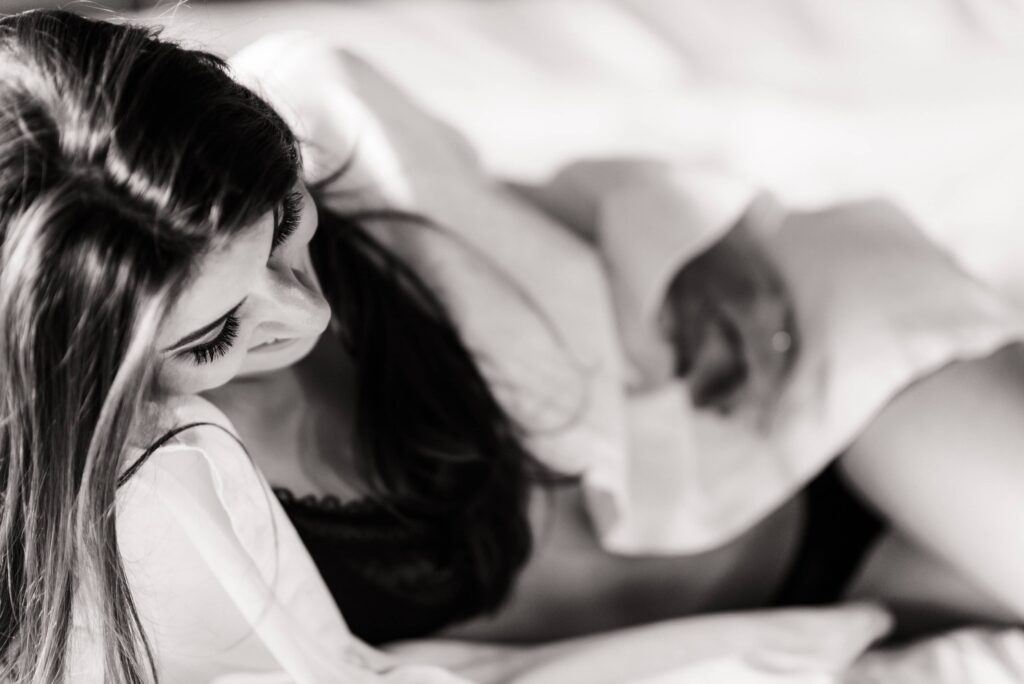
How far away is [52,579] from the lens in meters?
0.42

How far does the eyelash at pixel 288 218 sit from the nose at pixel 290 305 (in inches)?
0.5

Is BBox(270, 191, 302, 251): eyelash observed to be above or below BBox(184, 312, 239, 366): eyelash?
above

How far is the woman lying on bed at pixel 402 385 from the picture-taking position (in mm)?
368

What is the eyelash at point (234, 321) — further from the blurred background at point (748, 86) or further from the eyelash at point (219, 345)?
the blurred background at point (748, 86)

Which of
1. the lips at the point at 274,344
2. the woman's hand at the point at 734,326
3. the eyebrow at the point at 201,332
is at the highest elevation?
the eyebrow at the point at 201,332

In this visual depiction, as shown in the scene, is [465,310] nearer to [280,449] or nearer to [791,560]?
[280,449]

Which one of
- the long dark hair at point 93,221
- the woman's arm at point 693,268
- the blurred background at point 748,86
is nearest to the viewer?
the long dark hair at point 93,221

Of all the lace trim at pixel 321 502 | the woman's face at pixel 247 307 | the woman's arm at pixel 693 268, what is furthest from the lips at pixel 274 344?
the woman's arm at pixel 693 268

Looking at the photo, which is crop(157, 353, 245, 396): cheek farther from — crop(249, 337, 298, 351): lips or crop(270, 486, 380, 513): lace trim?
crop(270, 486, 380, 513): lace trim

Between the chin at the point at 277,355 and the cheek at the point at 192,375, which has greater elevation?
the cheek at the point at 192,375

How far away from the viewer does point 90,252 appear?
0.35m

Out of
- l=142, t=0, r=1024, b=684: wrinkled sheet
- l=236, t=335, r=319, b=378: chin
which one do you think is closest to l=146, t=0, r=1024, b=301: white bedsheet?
l=142, t=0, r=1024, b=684: wrinkled sheet

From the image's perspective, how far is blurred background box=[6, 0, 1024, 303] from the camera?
0.85 m

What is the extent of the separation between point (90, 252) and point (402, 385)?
308 mm
